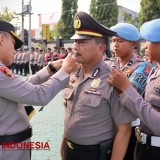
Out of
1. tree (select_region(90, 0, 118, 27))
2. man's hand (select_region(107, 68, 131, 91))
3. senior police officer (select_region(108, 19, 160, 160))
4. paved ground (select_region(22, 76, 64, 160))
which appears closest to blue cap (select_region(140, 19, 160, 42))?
senior police officer (select_region(108, 19, 160, 160))

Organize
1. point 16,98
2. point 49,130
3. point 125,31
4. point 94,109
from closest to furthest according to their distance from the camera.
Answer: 1. point 16,98
2. point 94,109
3. point 125,31
4. point 49,130

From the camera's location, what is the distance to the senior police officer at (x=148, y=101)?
1.81 m

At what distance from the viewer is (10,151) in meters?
2.06

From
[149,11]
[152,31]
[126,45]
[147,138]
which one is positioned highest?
[149,11]

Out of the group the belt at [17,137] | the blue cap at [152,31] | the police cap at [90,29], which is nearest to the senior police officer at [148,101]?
the blue cap at [152,31]

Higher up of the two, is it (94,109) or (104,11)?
(104,11)

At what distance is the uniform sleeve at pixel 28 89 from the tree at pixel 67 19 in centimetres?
4773

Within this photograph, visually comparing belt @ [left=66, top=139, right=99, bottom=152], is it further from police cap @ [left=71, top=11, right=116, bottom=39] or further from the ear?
police cap @ [left=71, top=11, right=116, bottom=39]

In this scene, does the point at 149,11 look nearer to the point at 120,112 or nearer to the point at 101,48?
the point at 101,48

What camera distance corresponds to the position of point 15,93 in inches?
74.2

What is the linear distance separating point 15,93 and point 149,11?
97.0 ft

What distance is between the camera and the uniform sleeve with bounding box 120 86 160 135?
179 centimetres

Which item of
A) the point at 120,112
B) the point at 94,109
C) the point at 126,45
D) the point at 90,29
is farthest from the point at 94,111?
the point at 126,45

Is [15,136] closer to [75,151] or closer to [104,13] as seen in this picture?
[75,151]
